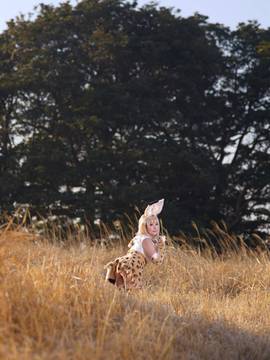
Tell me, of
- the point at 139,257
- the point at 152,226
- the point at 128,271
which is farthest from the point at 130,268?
the point at 152,226

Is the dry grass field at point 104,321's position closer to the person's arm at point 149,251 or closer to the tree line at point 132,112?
the person's arm at point 149,251

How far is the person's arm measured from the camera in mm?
7176

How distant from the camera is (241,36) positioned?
20.5 meters

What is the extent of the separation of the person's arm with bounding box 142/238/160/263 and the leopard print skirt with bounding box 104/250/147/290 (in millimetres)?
66

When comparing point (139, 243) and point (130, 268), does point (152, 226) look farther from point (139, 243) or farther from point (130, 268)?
point (130, 268)

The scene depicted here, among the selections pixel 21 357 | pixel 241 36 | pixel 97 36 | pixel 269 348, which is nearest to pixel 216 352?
pixel 269 348

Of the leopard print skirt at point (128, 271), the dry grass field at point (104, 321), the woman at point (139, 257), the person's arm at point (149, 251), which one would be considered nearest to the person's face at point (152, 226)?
the woman at point (139, 257)

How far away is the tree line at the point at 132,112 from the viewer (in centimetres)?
1794

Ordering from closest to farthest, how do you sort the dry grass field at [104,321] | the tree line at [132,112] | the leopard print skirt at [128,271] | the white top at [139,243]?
the dry grass field at [104,321]
the leopard print skirt at [128,271]
the white top at [139,243]
the tree line at [132,112]

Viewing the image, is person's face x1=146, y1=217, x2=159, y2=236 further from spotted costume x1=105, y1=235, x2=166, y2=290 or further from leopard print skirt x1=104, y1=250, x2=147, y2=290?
leopard print skirt x1=104, y1=250, x2=147, y2=290

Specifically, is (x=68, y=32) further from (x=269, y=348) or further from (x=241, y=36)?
(x=269, y=348)

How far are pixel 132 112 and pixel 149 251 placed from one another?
1152cm

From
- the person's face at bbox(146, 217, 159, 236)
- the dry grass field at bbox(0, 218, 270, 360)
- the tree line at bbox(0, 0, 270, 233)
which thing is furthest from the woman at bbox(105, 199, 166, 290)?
the tree line at bbox(0, 0, 270, 233)

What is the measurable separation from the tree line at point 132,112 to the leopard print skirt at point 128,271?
989 cm
